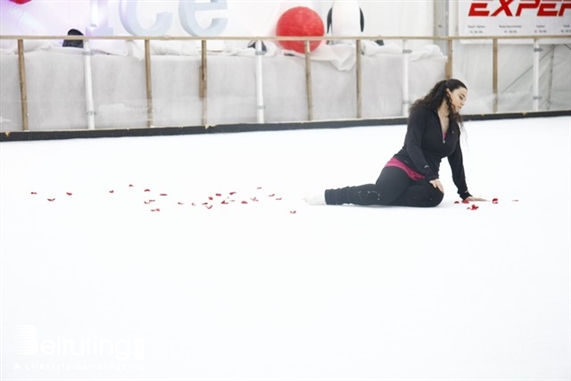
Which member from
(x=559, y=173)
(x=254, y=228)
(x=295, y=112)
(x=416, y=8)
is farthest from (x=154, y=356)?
(x=416, y=8)

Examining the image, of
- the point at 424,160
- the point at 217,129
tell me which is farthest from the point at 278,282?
the point at 217,129

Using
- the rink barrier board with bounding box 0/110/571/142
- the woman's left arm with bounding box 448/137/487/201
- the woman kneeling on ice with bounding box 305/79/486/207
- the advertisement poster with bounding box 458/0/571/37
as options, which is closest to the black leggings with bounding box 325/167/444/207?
the woman kneeling on ice with bounding box 305/79/486/207

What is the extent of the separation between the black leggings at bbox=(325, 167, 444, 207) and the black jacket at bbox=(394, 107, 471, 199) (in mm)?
68

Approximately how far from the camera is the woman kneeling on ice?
16.5ft

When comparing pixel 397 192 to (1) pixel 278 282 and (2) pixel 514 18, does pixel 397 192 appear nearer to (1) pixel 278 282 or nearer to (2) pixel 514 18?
(1) pixel 278 282

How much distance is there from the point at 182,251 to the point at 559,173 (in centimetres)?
353

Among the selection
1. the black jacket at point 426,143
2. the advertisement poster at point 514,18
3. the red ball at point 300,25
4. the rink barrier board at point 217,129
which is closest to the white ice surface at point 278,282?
the black jacket at point 426,143

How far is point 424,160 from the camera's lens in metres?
5.04

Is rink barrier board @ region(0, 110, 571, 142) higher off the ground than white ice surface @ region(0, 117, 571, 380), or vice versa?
rink barrier board @ region(0, 110, 571, 142)

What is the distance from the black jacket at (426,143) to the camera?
502 centimetres

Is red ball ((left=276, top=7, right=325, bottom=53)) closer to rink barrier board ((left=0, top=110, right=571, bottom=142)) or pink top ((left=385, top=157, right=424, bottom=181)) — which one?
rink barrier board ((left=0, top=110, right=571, bottom=142))

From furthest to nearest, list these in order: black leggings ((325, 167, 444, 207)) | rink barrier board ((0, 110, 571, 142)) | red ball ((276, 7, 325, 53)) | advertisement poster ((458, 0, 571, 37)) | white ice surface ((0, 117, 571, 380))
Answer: advertisement poster ((458, 0, 571, 37))
red ball ((276, 7, 325, 53))
rink barrier board ((0, 110, 571, 142))
black leggings ((325, 167, 444, 207))
white ice surface ((0, 117, 571, 380))

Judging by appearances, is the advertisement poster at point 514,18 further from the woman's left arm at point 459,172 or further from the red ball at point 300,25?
the woman's left arm at point 459,172

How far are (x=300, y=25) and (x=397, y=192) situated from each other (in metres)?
7.75
